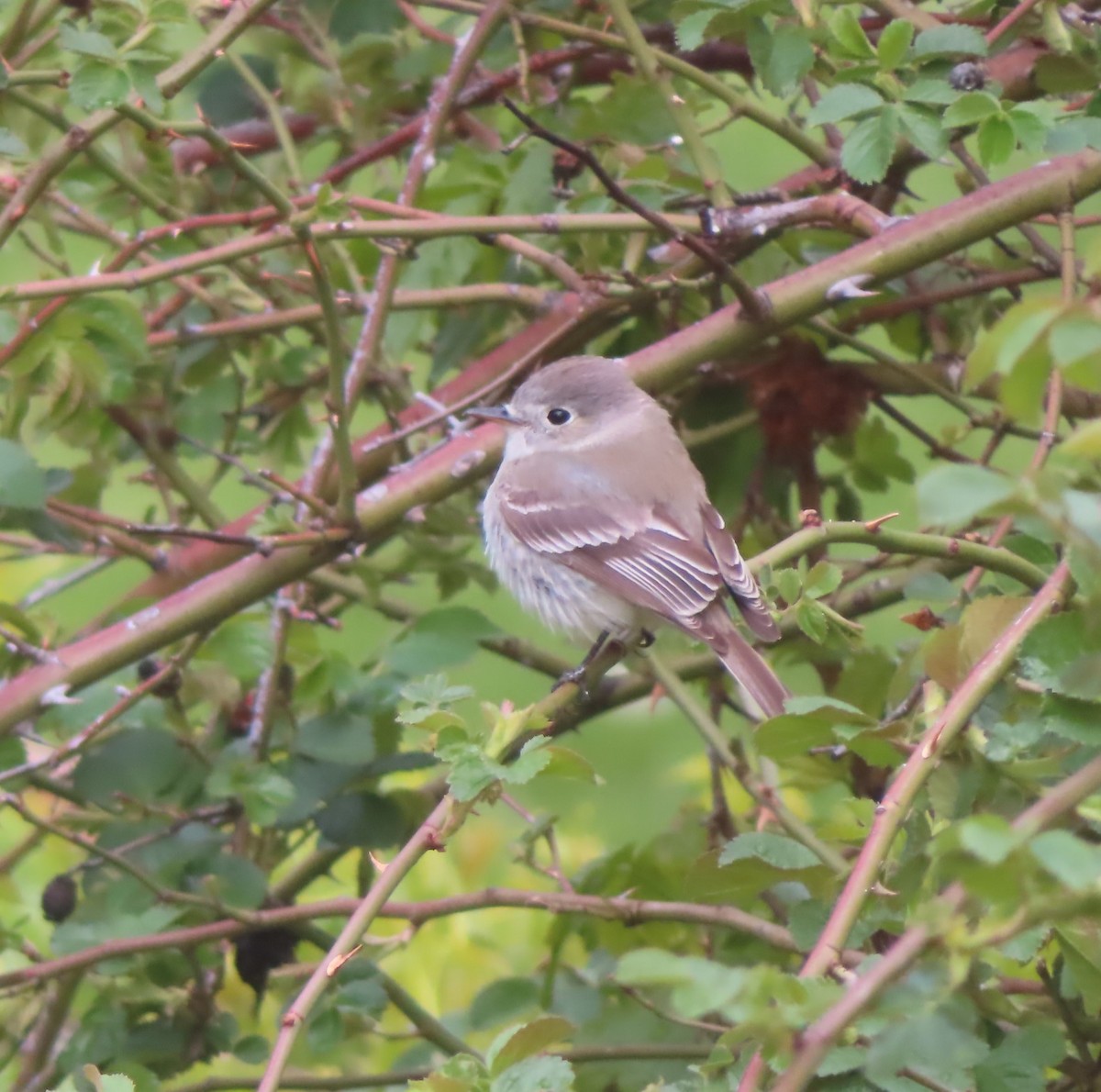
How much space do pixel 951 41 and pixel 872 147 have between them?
20 cm

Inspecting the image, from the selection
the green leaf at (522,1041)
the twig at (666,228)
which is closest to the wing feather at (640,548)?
the twig at (666,228)

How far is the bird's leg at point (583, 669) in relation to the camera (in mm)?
2502

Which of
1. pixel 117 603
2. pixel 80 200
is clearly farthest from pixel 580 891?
pixel 80 200

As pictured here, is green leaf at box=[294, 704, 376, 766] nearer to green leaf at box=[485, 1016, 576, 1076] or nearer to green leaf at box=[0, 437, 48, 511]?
green leaf at box=[0, 437, 48, 511]

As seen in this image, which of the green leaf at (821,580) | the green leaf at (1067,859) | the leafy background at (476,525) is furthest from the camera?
the green leaf at (821,580)

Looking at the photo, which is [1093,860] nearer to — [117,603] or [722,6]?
[722,6]

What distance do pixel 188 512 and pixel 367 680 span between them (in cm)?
80

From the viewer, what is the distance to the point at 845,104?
233cm

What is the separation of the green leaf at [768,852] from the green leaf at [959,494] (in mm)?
904

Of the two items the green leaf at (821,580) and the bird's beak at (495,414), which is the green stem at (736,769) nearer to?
the green leaf at (821,580)

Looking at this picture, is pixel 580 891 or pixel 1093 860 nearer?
pixel 1093 860

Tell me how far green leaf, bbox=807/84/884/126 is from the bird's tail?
92 cm

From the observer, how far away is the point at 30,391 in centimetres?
270

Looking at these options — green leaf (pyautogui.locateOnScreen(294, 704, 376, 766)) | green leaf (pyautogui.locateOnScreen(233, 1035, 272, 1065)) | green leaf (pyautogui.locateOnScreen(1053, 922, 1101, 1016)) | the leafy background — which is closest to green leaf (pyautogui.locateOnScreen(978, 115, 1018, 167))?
the leafy background
